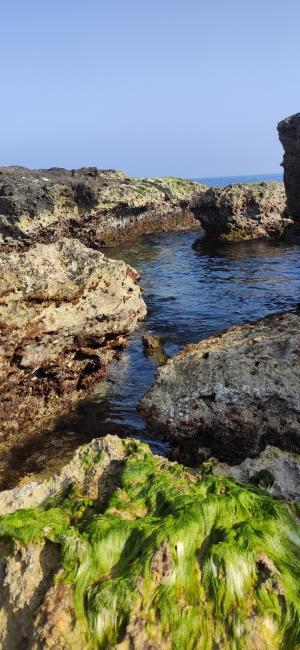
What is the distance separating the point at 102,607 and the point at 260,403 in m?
4.52

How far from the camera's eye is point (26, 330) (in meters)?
9.91

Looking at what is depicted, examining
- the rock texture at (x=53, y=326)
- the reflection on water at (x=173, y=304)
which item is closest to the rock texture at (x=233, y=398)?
the reflection on water at (x=173, y=304)

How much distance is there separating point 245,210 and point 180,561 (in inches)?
1383

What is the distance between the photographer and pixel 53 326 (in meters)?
10.4

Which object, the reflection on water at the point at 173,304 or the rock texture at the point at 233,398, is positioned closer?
the rock texture at the point at 233,398

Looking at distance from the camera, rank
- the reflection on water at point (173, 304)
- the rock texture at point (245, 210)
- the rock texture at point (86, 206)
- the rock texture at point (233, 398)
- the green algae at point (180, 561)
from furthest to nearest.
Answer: the rock texture at point (245, 210)
the rock texture at point (86, 206)
the reflection on water at point (173, 304)
the rock texture at point (233, 398)
the green algae at point (180, 561)

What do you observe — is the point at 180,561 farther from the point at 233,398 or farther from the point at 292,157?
the point at 292,157

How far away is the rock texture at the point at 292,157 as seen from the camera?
21344 millimetres

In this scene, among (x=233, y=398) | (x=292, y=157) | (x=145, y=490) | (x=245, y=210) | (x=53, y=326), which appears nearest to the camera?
(x=145, y=490)

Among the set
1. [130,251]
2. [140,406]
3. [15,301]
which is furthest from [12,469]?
[130,251]

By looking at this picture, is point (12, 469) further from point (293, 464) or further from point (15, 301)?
point (293, 464)

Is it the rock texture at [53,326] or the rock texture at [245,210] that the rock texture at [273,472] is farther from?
the rock texture at [245,210]

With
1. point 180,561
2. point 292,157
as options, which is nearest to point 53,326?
point 180,561

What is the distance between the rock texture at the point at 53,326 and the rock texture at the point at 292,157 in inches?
529
